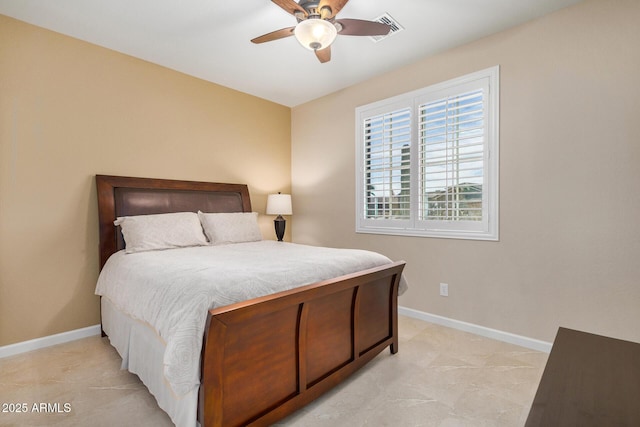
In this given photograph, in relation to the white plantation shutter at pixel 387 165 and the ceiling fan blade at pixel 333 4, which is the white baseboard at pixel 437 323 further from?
the ceiling fan blade at pixel 333 4

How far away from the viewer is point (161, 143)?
3416mm

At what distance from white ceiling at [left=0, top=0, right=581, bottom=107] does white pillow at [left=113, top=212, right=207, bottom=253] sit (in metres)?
1.62

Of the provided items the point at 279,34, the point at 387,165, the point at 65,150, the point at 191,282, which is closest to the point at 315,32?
the point at 279,34

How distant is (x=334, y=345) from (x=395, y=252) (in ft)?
5.76

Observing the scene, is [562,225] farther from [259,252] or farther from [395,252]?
[259,252]

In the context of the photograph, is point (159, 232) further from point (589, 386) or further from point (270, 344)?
point (589, 386)

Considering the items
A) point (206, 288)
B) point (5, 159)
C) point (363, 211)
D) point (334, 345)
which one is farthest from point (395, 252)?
point (5, 159)

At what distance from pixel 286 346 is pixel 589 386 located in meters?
1.26

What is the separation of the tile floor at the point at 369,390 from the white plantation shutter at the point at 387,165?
149 centimetres

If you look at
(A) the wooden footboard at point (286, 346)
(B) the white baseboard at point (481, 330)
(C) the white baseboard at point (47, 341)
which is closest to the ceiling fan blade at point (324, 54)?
(A) the wooden footboard at point (286, 346)

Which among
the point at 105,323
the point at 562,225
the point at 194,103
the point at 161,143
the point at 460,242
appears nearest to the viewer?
the point at 562,225

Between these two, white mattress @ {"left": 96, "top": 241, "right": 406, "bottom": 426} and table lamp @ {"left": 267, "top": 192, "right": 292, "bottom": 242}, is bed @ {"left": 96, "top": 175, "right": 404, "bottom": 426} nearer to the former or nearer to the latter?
white mattress @ {"left": 96, "top": 241, "right": 406, "bottom": 426}

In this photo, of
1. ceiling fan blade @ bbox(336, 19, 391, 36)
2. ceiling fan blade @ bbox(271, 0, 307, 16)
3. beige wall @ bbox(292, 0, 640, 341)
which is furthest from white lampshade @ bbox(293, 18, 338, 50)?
beige wall @ bbox(292, 0, 640, 341)

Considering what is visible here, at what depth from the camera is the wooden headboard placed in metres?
2.93
